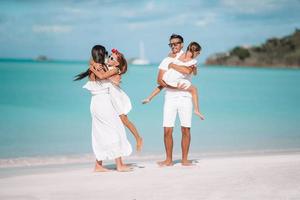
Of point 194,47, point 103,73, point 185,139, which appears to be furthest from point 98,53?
point 185,139

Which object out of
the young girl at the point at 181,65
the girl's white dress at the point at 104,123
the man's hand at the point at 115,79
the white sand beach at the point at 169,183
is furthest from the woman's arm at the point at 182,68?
the white sand beach at the point at 169,183

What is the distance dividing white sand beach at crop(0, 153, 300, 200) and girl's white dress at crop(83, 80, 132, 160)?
11.7 inches

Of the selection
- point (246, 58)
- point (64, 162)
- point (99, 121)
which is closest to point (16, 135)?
point (64, 162)

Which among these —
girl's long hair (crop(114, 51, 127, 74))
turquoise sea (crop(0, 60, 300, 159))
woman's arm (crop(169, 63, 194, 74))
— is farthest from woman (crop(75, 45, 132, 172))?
turquoise sea (crop(0, 60, 300, 159))

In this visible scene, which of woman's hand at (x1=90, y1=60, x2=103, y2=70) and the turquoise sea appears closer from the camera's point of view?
woman's hand at (x1=90, y1=60, x2=103, y2=70)

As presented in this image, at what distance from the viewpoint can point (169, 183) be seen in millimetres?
6062

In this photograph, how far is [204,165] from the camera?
7.55m

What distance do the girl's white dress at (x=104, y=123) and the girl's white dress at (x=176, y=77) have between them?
0.89 metres

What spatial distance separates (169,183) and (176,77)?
1756 mm

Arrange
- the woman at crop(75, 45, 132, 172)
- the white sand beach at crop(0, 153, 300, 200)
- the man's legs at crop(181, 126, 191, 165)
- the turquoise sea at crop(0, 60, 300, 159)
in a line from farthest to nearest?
the turquoise sea at crop(0, 60, 300, 159) < the man's legs at crop(181, 126, 191, 165) < the woman at crop(75, 45, 132, 172) < the white sand beach at crop(0, 153, 300, 200)

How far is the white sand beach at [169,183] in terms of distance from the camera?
5516mm

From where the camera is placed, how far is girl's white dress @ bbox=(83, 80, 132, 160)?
6.84 meters

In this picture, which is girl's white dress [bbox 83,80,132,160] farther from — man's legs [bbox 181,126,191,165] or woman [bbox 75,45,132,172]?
man's legs [bbox 181,126,191,165]

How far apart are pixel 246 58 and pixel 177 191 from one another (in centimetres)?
15338
